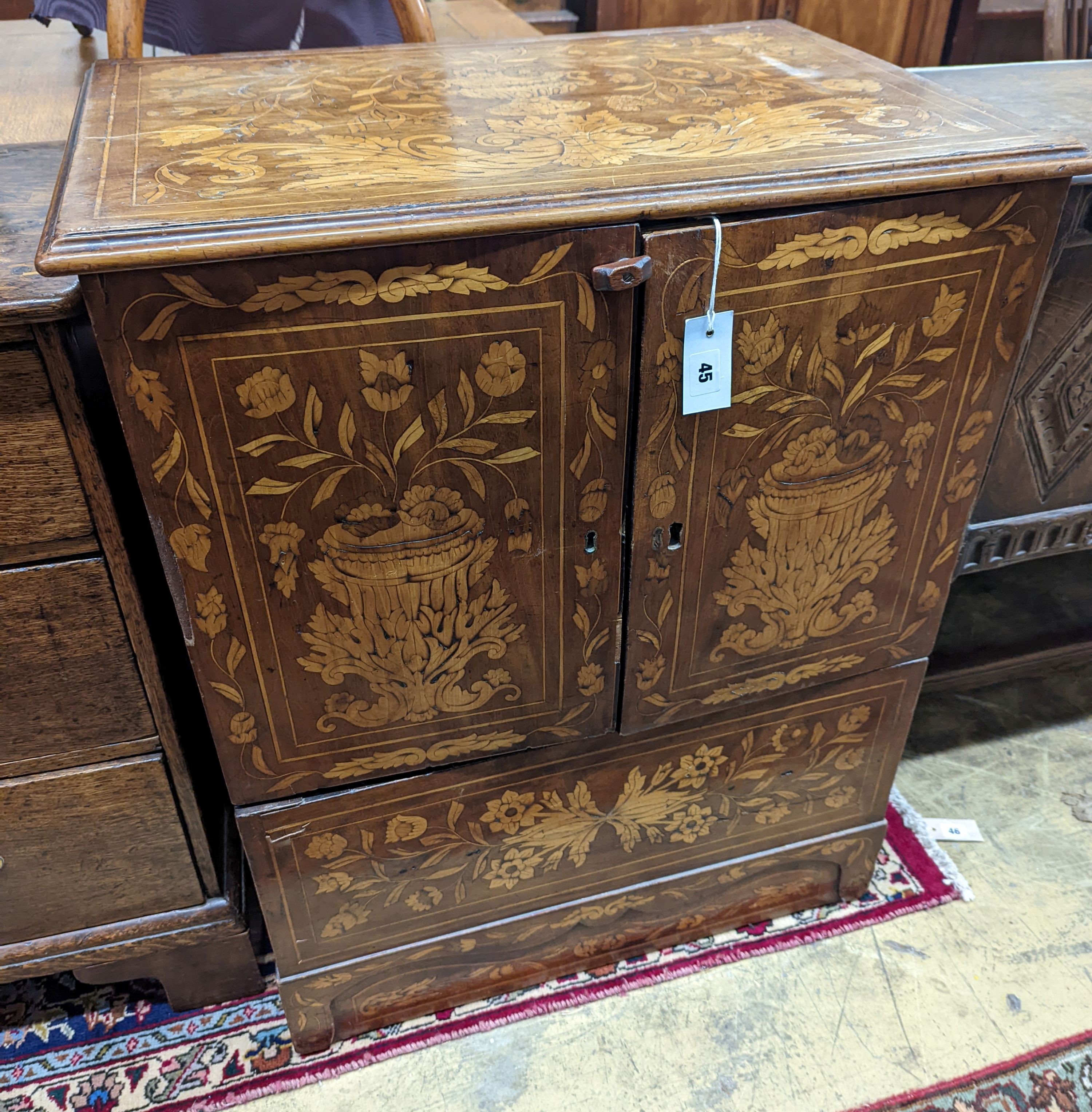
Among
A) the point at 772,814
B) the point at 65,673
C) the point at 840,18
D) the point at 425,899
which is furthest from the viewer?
the point at 840,18

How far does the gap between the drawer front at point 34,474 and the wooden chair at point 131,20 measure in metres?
0.80

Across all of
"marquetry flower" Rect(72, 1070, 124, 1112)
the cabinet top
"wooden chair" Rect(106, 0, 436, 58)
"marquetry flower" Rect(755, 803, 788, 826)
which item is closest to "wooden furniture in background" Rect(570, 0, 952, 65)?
"wooden chair" Rect(106, 0, 436, 58)

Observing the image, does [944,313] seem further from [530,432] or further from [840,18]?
[840,18]

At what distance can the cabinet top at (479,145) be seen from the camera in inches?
27.7

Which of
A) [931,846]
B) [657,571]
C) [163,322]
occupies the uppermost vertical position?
[163,322]

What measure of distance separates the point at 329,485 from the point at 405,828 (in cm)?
46

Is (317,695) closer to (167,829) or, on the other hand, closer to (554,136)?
(167,829)

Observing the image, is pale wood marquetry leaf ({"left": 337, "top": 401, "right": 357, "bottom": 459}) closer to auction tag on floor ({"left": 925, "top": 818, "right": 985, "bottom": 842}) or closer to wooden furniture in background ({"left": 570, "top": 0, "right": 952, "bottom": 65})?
auction tag on floor ({"left": 925, "top": 818, "right": 985, "bottom": 842})

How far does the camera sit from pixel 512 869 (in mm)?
1164

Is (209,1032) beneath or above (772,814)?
beneath

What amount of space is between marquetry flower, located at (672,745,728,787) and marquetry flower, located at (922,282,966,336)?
1.79 ft

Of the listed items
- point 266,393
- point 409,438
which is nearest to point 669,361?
point 409,438

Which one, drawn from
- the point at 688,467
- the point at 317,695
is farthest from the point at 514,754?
the point at 688,467

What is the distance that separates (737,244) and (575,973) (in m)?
1.01
